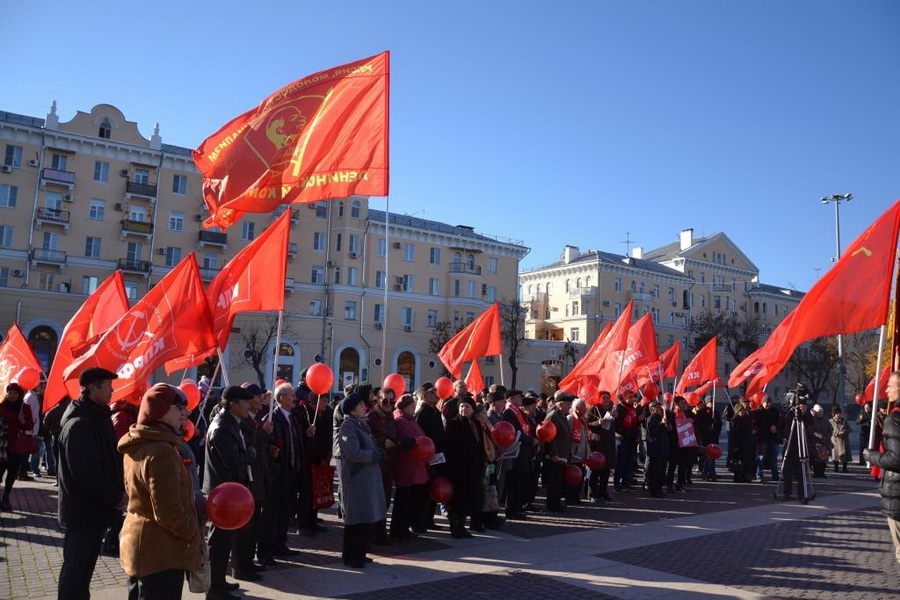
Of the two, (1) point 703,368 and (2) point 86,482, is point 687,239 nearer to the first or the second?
(1) point 703,368

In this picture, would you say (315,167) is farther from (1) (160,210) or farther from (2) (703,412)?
(1) (160,210)

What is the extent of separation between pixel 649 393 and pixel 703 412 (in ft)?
5.94

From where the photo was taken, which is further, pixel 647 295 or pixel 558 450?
pixel 647 295

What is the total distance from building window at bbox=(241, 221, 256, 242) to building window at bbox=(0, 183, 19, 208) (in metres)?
15.3

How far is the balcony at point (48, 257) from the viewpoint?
154 ft

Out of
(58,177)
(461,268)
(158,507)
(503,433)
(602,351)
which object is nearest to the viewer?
(158,507)

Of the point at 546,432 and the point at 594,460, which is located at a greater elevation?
the point at 546,432

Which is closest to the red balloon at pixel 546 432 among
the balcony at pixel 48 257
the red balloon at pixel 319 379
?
the red balloon at pixel 319 379

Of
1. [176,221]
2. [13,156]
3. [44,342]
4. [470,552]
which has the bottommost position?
[470,552]

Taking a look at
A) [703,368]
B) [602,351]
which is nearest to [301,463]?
[602,351]

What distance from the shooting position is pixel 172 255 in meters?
52.8

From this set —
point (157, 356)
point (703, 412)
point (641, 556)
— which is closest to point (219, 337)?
point (157, 356)

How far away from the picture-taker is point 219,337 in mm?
9273

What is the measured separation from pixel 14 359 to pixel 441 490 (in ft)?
29.2
